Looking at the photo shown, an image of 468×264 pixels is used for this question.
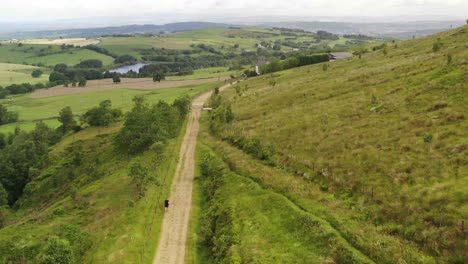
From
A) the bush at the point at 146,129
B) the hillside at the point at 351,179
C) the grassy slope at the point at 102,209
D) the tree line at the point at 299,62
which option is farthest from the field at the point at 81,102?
the hillside at the point at 351,179

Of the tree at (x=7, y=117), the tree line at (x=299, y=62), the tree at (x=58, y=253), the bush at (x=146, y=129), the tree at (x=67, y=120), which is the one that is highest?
the tree line at (x=299, y=62)

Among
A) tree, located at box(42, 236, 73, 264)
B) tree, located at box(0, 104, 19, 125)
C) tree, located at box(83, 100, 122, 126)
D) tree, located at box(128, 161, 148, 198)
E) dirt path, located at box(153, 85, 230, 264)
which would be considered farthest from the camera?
tree, located at box(0, 104, 19, 125)

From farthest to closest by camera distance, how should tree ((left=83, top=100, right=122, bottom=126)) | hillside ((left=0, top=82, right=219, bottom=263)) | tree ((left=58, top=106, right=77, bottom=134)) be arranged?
tree ((left=58, top=106, right=77, bottom=134)) → tree ((left=83, top=100, right=122, bottom=126)) → hillside ((left=0, top=82, right=219, bottom=263))

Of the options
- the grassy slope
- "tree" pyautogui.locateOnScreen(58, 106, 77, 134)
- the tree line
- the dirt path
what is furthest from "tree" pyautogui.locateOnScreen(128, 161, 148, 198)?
the tree line

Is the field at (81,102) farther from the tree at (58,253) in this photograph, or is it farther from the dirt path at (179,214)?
the tree at (58,253)

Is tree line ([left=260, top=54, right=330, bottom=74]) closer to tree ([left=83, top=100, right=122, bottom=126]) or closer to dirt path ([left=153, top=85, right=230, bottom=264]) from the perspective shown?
tree ([left=83, top=100, right=122, bottom=126])

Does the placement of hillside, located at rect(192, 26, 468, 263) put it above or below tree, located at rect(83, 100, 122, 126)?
above

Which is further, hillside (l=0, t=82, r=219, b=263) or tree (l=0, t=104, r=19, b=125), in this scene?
tree (l=0, t=104, r=19, b=125)
